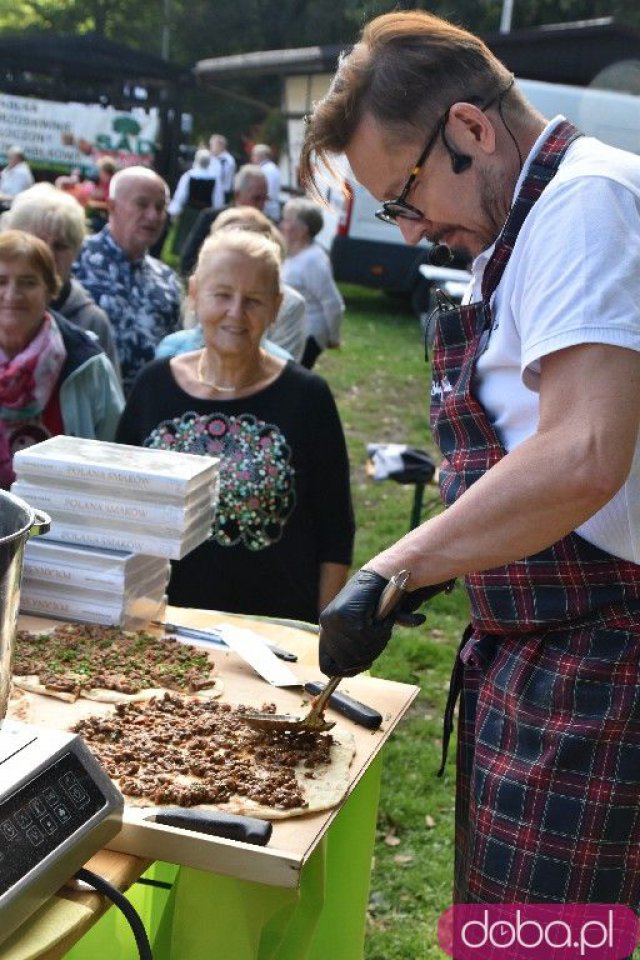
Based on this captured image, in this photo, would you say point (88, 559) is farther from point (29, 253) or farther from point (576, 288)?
point (29, 253)

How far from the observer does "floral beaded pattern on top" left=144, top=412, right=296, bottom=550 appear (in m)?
3.14

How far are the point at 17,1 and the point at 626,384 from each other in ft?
145

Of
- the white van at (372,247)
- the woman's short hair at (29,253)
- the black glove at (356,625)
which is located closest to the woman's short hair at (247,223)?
the woman's short hair at (29,253)

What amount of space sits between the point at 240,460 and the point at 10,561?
1.63m

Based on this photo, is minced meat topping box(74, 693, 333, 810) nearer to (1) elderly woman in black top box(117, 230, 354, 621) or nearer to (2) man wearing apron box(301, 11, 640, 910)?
(2) man wearing apron box(301, 11, 640, 910)

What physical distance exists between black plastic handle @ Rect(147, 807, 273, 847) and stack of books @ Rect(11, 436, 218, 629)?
0.79m

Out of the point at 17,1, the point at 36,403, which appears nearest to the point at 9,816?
the point at 36,403

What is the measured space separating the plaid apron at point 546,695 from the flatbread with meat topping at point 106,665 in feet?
1.81

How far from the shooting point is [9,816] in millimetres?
1356

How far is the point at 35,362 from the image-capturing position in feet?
11.8

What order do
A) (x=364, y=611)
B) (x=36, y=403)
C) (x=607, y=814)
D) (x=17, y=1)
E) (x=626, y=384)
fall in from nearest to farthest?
(x=626, y=384), (x=364, y=611), (x=607, y=814), (x=36, y=403), (x=17, y=1)

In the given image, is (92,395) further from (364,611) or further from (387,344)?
(387,344)

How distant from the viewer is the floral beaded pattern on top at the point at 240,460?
Answer: 3.14 meters

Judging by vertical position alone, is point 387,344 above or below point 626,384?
below
